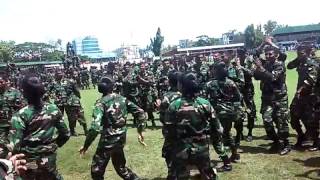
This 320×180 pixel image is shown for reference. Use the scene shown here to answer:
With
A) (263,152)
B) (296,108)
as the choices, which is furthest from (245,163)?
(296,108)

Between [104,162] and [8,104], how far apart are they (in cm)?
316

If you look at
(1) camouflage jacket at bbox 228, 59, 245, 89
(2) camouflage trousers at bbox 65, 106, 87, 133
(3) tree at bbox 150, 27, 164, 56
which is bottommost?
(2) camouflage trousers at bbox 65, 106, 87, 133

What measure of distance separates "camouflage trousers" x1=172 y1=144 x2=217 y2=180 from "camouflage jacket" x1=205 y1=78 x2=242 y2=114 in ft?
9.74

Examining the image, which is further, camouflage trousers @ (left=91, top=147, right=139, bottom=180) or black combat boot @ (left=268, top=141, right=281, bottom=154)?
black combat boot @ (left=268, top=141, right=281, bottom=154)

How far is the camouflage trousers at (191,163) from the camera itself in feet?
19.9

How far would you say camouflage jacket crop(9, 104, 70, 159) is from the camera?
5785 mm

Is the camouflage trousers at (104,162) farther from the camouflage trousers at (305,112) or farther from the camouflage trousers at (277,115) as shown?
the camouflage trousers at (305,112)

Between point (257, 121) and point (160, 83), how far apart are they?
417cm

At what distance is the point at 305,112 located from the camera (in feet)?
34.1

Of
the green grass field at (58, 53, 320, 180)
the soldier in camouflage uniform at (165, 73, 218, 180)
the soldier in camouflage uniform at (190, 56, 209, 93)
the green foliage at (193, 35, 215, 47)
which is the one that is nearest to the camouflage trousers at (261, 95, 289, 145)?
the green grass field at (58, 53, 320, 180)

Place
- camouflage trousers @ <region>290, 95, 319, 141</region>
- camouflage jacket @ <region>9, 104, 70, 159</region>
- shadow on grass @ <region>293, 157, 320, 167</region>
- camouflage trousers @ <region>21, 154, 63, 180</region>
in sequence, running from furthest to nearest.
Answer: camouflage trousers @ <region>290, 95, 319, 141</region>, shadow on grass @ <region>293, 157, 320, 167</region>, camouflage trousers @ <region>21, 154, 63, 180</region>, camouflage jacket @ <region>9, 104, 70, 159</region>

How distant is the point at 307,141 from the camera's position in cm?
1082

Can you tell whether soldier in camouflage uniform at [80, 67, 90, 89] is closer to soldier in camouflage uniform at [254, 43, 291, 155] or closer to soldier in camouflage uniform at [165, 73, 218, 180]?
soldier in camouflage uniform at [254, 43, 291, 155]

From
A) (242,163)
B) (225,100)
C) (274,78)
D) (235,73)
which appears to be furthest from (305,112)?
(225,100)
